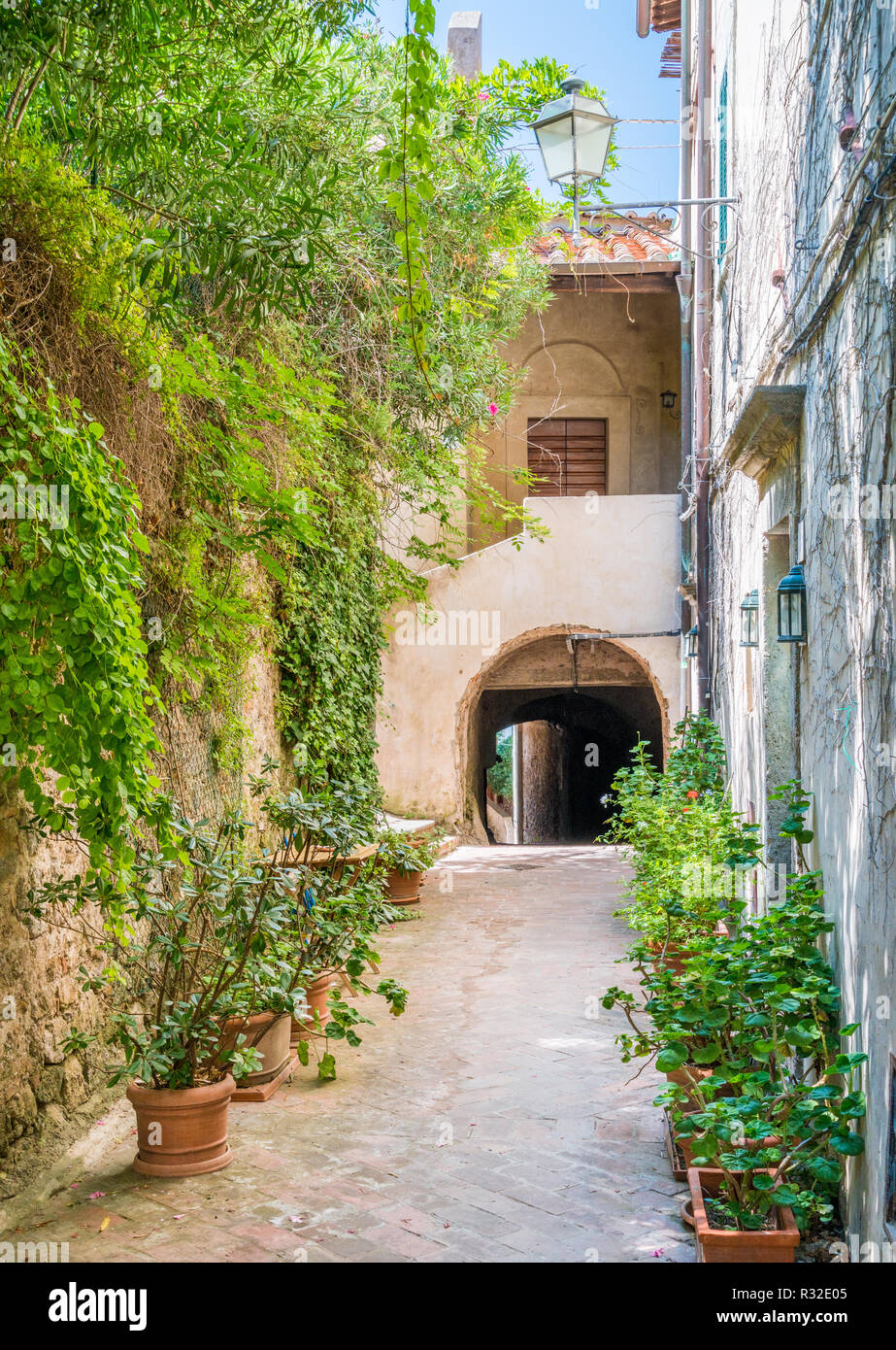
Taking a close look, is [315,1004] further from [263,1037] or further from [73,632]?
[73,632]

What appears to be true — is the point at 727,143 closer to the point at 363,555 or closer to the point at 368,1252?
the point at 363,555

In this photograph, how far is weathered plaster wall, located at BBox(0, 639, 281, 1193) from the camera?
439 centimetres

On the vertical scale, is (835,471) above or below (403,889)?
above

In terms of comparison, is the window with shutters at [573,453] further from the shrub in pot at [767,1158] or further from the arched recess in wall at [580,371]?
the shrub in pot at [767,1158]

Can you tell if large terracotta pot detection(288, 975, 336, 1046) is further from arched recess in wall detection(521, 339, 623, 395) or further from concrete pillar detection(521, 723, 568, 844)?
concrete pillar detection(521, 723, 568, 844)

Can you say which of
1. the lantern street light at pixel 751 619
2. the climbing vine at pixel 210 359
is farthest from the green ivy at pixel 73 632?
the lantern street light at pixel 751 619

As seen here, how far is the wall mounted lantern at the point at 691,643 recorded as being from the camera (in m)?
11.9

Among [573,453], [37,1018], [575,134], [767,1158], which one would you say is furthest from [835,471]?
[573,453]

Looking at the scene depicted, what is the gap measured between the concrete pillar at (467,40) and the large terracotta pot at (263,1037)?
646 inches

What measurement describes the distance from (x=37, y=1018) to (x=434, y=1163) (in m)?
1.75

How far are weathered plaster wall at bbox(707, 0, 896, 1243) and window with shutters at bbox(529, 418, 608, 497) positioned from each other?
9.12m

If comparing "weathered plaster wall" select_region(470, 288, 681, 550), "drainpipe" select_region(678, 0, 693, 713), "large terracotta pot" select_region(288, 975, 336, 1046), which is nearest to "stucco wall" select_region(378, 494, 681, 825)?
"drainpipe" select_region(678, 0, 693, 713)

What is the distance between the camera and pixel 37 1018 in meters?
4.65
